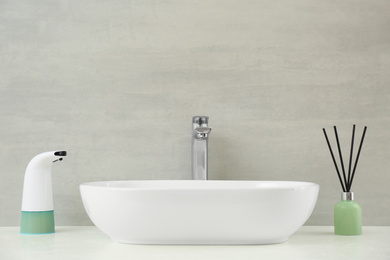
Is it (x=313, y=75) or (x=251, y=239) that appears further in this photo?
(x=313, y=75)

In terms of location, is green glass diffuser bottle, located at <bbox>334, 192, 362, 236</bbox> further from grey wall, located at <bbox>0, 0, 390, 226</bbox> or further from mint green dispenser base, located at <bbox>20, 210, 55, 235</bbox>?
mint green dispenser base, located at <bbox>20, 210, 55, 235</bbox>

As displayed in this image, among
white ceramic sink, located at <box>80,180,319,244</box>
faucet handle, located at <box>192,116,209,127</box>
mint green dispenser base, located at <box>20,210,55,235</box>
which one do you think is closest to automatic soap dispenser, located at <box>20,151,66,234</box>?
mint green dispenser base, located at <box>20,210,55,235</box>

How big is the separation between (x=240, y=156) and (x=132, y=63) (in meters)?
0.42

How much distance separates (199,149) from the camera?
1.31 metres

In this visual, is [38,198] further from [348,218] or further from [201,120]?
[348,218]

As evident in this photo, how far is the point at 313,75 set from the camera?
1.40 meters

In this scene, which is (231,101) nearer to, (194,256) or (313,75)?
(313,75)

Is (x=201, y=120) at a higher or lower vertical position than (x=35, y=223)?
higher

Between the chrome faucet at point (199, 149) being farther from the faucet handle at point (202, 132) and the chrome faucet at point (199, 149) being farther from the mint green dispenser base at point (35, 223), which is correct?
the mint green dispenser base at point (35, 223)

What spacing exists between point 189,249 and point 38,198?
47 cm

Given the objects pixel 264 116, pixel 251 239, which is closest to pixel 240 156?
pixel 264 116

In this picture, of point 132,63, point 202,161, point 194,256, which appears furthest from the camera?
point 132,63

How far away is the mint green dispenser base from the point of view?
3.94ft

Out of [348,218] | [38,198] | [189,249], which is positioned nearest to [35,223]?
[38,198]
